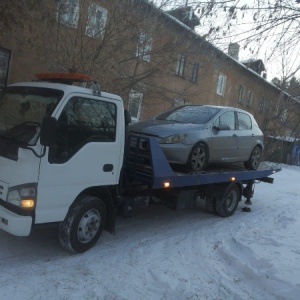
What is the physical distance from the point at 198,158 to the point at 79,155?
8.93 feet

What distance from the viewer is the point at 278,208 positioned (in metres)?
9.63

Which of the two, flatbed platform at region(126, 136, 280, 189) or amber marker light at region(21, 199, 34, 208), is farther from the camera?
flatbed platform at region(126, 136, 280, 189)

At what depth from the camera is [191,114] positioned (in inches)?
297

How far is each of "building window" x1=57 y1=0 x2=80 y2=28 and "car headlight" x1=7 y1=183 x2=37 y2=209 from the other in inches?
220

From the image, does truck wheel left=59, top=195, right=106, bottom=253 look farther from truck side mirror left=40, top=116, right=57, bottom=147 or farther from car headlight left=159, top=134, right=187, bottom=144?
car headlight left=159, top=134, right=187, bottom=144

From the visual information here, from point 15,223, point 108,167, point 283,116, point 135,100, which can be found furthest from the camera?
point 283,116

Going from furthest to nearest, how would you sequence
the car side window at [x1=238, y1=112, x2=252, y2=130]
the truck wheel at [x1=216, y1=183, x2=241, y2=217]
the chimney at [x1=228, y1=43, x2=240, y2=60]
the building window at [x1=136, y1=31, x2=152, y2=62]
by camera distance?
the building window at [x1=136, y1=31, x2=152, y2=62] < the car side window at [x1=238, y1=112, x2=252, y2=130] < the truck wheel at [x1=216, y1=183, x2=241, y2=217] < the chimney at [x1=228, y1=43, x2=240, y2=60]

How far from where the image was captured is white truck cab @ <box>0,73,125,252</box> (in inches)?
174

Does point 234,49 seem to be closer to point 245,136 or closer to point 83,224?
point 245,136

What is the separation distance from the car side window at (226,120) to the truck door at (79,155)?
2.72 m

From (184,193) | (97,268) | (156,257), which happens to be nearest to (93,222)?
(97,268)

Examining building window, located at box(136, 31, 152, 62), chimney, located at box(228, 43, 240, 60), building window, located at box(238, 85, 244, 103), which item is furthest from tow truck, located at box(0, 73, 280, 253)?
building window, located at box(238, 85, 244, 103)

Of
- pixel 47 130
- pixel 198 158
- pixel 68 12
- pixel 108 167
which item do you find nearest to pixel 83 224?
pixel 108 167

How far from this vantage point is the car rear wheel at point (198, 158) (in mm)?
6706
